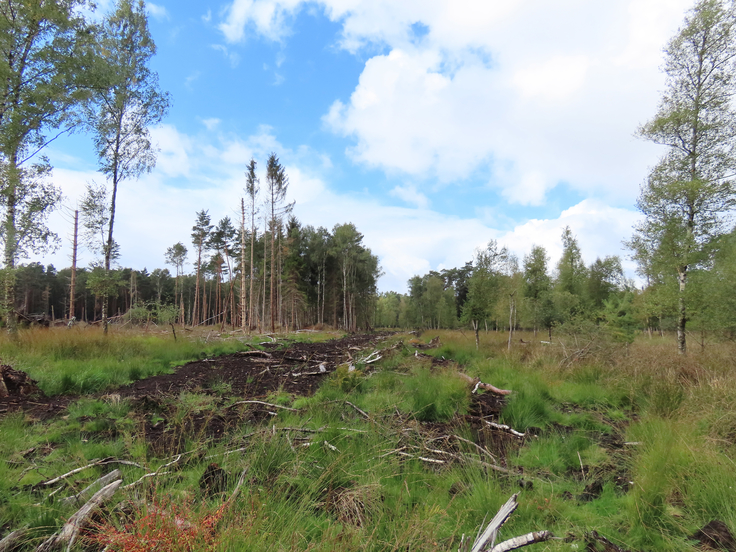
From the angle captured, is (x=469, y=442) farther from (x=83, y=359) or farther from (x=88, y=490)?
(x=83, y=359)

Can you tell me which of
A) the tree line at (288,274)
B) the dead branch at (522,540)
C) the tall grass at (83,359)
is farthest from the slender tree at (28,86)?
the tree line at (288,274)

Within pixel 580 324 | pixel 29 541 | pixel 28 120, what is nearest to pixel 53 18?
pixel 28 120

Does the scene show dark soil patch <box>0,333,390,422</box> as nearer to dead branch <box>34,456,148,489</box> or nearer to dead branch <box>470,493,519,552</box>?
dead branch <box>34,456,148,489</box>

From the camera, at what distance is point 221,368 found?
958 centimetres

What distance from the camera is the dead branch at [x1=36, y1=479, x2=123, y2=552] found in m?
1.90

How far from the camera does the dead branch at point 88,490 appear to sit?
229 centimetres

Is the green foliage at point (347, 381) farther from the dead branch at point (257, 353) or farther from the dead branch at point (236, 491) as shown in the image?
the dead branch at point (257, 353)

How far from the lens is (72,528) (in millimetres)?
1980

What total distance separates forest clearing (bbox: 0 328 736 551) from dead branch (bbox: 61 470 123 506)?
0.04 feet

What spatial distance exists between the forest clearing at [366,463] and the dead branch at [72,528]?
0.01m

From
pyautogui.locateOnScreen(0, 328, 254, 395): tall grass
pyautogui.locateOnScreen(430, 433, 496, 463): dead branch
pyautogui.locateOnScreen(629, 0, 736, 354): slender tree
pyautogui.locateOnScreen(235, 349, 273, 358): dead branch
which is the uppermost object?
pyautogui.locateOnScreen(629, 0, 736, 354): slender tree

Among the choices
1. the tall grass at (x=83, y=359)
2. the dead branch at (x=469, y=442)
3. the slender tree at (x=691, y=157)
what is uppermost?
the slender tree at (x=691, y=157)

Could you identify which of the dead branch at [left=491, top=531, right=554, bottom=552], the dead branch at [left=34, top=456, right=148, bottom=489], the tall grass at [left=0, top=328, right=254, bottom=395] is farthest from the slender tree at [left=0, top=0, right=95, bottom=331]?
the dead branch at [left=491, top=531, right=554, bottom=552]

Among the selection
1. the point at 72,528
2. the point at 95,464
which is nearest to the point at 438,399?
the point at 95,464
